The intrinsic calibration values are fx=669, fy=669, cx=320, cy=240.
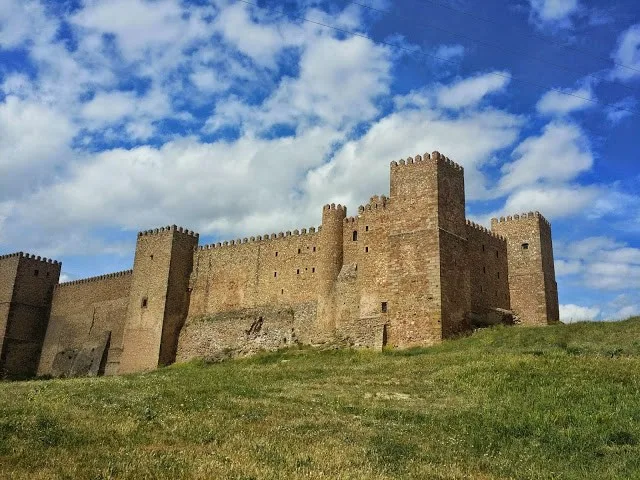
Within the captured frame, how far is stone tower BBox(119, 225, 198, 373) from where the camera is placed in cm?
3412

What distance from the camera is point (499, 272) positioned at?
99.3 ft

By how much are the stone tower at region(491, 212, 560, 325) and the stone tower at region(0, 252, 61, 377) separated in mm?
29348

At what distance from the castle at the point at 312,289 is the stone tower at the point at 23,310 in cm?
9

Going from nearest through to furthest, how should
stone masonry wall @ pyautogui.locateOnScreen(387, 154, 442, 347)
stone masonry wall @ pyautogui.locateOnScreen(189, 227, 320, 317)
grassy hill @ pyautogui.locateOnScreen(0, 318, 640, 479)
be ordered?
grassy hill @ pyautogui.locateOnScreen(0, 318, 640, 479) → stone masonry wall @ pyautogui.locateOnScreen(387, 154, 442, 347) → stone masonry wall @ pyautogui.locateOnScreen(189, 227, 320, 317)

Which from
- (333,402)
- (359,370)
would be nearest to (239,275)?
(359,370)

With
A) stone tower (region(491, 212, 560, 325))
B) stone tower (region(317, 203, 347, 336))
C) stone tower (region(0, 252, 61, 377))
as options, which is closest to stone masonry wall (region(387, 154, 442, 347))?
stone tower (region(317, 203, 347, 336))

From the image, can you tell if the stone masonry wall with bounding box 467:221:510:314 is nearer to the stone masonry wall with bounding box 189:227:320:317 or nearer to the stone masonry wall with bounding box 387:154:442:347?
the stone masonry wall with bounding box 387:154:442:347

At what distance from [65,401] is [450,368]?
982cm

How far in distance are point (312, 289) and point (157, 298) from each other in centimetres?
922

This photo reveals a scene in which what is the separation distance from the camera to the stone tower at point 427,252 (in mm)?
25016

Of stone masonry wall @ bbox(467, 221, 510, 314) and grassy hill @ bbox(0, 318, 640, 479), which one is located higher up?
stone masonry wall @ bbox(467, 221, 510, 314)

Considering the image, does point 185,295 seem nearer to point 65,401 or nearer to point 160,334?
point 160,334

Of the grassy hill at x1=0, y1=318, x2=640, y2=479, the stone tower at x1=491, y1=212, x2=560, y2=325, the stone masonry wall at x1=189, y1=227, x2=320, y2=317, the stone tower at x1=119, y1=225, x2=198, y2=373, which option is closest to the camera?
the grassy hill at x1=0, y1=318, x2=640, y2=479

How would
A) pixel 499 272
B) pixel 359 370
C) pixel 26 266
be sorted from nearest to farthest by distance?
pixel 359 370, pixel 499 272, pixel 26 266
